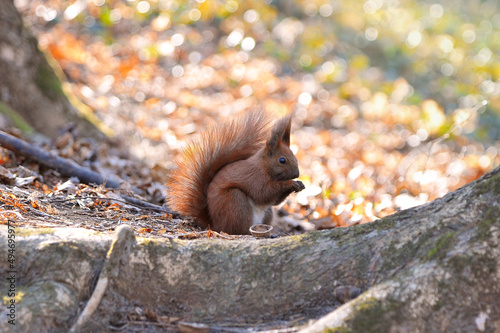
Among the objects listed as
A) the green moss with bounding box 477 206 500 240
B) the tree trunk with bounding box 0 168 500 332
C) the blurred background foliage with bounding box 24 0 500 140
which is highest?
the green moss with bounding box 477 206 500 240

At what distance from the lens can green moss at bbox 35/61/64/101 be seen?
5020 millimetres

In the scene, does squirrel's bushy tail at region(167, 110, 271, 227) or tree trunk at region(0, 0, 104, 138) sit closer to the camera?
squirrel's bushy tail at region(167, 110, 271, 227)

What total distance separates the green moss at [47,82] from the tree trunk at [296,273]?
3.29 m

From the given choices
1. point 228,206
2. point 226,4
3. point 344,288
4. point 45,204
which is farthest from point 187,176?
point 226,4

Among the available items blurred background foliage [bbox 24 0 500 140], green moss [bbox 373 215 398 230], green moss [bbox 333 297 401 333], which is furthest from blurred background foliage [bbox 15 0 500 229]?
green moss [bbox 333 297 401 333]

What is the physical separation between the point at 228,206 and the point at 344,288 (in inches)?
56.0

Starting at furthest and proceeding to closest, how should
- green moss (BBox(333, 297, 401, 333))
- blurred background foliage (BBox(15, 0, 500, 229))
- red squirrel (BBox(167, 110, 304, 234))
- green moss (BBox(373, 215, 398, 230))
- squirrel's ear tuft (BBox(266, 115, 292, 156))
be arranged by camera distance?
blurred background foliage (BBox(15, 0, 500, 229)) → squirrel's ear tuft (BBox(266, 115, 292, 156)) → red squirrel (BBox(167, 110, 304, 234)) → green moss (BBox(373, 215, 398, 230)) → green moss (BBox(333, 297, 401, 333))

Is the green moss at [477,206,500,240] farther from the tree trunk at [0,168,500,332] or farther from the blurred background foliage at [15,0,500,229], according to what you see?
the blurred background foliage at [15,0,500,229]

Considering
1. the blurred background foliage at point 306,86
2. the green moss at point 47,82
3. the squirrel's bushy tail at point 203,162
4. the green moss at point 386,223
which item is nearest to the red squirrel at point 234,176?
the squirrel's bushy tail at point 203,162

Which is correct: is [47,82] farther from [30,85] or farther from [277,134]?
[277,134]

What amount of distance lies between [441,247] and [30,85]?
4.32m

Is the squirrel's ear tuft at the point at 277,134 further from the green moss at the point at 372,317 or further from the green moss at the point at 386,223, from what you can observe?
the green moss at the point at 372,317

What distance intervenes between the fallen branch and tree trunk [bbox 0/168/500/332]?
1.64 metres

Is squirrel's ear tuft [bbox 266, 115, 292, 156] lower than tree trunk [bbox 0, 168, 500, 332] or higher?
lower
